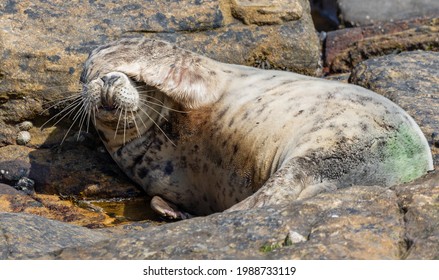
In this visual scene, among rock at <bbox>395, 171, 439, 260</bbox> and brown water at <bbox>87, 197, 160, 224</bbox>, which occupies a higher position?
rock at <bbox>395, 171, 439, 260</bbox>

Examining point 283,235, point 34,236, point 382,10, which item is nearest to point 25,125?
point 34,236

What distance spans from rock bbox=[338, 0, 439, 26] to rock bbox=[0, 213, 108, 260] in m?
5.41

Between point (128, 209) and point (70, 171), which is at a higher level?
point (70, 171)

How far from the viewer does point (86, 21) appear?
8555mm

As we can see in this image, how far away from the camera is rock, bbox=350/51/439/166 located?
755cm

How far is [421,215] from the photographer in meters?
4.82

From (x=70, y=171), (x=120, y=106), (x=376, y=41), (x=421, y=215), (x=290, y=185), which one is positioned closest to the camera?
(x=421, y=215)

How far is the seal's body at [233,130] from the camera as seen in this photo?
6250 millimetres

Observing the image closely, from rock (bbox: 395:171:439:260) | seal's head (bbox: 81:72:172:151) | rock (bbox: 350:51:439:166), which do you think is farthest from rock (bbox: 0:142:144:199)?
rock (bbox: 395:171:439:260)

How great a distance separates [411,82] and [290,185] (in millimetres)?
2553

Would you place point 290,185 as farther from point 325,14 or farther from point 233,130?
point 325,14

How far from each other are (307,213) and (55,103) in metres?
3.74

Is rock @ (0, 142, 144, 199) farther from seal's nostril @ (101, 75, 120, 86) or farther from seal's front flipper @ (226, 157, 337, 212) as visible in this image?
A: seal's front flipper @ (226, 157, 337, 212)

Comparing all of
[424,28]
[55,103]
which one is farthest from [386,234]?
[424,28]
